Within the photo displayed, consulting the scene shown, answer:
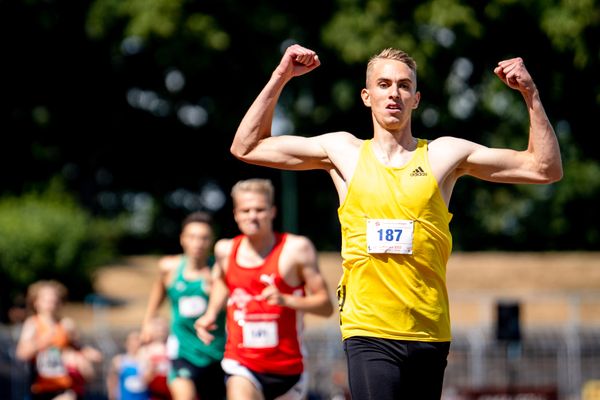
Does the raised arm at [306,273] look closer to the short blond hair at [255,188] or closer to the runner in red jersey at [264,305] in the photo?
the runner in red jersey at [264,305]

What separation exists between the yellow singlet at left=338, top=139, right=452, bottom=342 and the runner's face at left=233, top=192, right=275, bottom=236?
8.55ft

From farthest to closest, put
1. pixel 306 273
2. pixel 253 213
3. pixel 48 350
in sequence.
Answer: pixel 48 350, pixel 253 213, pixel 306 273

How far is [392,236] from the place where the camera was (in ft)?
19.5

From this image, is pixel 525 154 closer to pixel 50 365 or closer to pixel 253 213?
pixel 253 213

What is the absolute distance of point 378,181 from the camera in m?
6.04

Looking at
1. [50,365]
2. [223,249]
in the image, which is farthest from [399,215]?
[50,365]

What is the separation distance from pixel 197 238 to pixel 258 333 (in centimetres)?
208

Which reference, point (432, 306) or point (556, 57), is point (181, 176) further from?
point (432, 306)

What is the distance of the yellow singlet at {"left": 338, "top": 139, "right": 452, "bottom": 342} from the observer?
5984 mm

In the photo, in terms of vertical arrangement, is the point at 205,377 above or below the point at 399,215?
below

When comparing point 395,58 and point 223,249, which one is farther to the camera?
point 223,249

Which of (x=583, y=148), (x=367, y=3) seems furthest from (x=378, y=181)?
(x=583, y=148)

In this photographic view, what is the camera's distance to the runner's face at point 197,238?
10.4 m

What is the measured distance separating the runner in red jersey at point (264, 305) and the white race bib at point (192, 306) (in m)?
1.54
